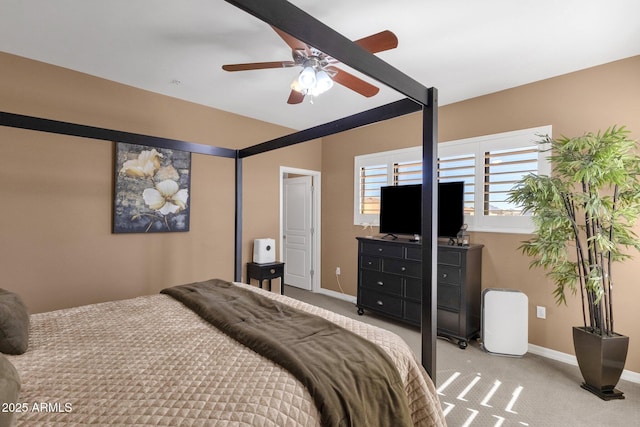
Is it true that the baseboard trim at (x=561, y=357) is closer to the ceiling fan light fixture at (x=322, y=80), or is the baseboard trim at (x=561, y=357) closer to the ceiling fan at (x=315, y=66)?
the ceiling fan at (x=315, y=66)

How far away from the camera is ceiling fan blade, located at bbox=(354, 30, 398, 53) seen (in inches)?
69.5

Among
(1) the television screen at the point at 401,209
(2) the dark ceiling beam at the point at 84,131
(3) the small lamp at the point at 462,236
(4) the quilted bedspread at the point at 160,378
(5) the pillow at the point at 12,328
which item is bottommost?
(4) the quilted bedspread at the point at 160,378

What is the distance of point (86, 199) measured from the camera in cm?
300

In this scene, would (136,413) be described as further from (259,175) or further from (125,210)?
(259,175)

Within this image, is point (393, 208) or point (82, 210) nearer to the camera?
point (82, 210)

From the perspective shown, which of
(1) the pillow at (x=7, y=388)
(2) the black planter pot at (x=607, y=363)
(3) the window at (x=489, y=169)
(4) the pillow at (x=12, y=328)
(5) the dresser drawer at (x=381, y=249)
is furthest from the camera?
(5) the dresser drawer at (x=381, y=249)

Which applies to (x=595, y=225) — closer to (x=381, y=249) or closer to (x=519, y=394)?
(x=519, y=394)

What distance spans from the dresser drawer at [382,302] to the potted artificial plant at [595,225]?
1568 millimetres

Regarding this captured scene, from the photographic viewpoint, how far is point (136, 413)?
960mm

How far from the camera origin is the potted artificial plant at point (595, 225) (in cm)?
228

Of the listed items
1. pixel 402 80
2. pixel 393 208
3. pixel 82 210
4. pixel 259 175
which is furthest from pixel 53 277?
pixel 393 208

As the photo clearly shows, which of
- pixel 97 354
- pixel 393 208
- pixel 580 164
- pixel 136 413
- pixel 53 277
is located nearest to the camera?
pixel 136 413

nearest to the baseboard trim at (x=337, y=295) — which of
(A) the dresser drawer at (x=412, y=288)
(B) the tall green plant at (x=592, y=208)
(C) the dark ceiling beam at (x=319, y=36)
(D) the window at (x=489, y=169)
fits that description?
(A) the dresser drawer at (x=412, y=288)

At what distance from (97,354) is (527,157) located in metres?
3.74
